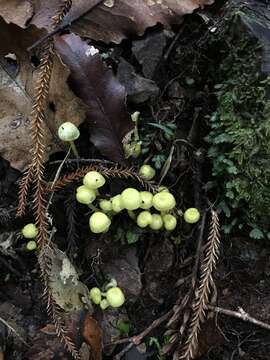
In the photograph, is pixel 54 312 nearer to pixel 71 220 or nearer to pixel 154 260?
pixel 71 220

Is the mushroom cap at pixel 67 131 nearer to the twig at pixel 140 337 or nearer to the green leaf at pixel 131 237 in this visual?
the green leaf at pixel 131 237

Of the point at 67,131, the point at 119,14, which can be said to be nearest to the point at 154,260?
the point at 67,131

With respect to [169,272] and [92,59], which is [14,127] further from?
[169,272]

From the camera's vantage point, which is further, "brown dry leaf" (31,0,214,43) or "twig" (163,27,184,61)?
"twig" (163,27,184,61)

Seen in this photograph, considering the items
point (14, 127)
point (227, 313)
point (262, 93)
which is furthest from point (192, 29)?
point (227, 313)

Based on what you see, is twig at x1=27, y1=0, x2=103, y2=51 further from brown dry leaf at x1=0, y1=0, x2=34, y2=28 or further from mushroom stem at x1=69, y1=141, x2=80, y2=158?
mushroom stem at x1=69, y1=141, x2=80, y2=158

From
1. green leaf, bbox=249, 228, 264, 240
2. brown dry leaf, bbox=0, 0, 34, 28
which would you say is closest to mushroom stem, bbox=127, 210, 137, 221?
green leaf, bbox=249, 228, 264, 240
